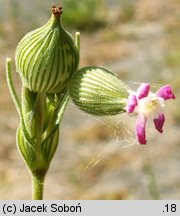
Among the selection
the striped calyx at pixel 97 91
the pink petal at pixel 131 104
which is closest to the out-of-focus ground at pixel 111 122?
the striped calyx at pixel 97 91

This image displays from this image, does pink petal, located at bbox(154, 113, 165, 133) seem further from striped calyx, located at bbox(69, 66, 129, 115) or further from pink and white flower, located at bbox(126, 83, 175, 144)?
striped calyx, located at bbox(69, 66, 129, 115)

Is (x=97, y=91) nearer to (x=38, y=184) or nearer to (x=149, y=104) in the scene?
(x=149, y=104)

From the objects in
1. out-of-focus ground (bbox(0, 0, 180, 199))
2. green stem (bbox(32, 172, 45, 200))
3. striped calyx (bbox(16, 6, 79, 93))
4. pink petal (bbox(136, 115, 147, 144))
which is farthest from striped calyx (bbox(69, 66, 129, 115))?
out-of-focus ground (bbox(0, 0, 180, 199))

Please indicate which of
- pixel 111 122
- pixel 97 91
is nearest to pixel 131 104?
pixel 97 91

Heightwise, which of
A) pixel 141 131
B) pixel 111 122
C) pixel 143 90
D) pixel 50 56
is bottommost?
pixel 141 131

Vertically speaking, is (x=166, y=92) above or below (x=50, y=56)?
below

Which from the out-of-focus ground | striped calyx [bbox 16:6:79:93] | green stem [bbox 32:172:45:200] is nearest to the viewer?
striped calyx [bbox 16:6:79:93]
